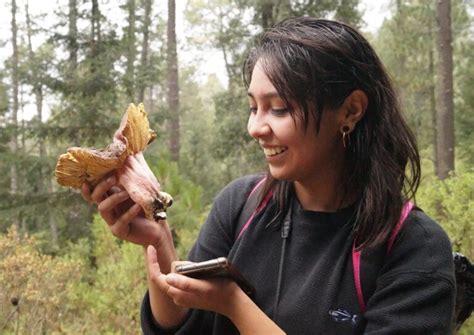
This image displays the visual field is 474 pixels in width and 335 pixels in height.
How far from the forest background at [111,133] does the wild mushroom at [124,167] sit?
894 millimetres

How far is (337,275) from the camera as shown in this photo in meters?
1.31

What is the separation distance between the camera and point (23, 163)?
9.38 m

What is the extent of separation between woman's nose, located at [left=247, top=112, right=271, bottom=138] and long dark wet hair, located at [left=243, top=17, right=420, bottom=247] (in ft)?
0.28

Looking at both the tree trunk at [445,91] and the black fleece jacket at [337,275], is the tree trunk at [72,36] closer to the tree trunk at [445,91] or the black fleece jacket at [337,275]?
the tree trunk at [445,91]

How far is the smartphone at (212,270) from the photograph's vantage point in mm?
1226

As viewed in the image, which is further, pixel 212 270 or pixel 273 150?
pixel 273 150

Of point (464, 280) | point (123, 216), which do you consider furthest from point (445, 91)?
point (123, 216)

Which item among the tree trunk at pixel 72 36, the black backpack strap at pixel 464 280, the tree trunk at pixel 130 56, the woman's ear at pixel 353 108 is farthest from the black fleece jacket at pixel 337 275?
the tree trunk at pixel 72 36

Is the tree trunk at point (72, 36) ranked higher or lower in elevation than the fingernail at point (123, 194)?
higher

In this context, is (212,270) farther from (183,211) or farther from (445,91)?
(445,91)

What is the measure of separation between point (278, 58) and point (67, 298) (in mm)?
4664

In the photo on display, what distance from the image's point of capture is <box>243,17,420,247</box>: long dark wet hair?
4.33ft

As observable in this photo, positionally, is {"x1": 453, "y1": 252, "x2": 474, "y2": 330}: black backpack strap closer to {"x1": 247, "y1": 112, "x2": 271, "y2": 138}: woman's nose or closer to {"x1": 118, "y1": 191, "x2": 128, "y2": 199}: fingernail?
{"x1": 247, "y1": 112, "x2": 271, "y2": 138}: woman's nose

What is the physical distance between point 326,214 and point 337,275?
20 centimetres
